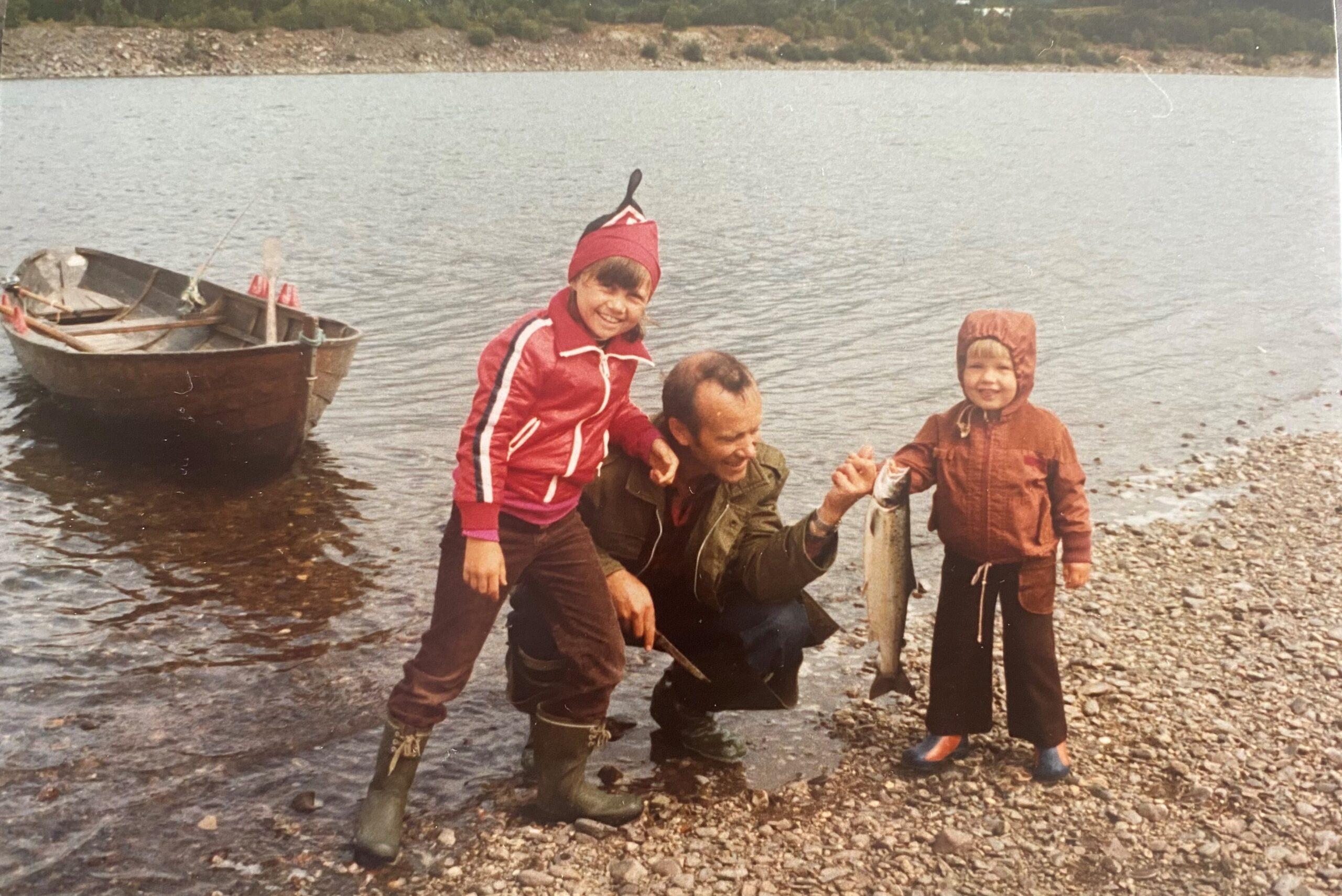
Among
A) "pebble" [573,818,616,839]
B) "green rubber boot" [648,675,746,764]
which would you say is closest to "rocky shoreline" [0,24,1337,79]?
"green rubber boot" [648,675,746,764]

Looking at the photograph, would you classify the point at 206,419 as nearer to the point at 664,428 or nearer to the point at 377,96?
the point at 377,96

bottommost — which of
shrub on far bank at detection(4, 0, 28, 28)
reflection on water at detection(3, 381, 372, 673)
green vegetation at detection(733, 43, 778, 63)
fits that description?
reflection on water at detection(3, 381, 372, 673)

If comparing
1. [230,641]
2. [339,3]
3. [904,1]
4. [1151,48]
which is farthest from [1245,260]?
[230,641]

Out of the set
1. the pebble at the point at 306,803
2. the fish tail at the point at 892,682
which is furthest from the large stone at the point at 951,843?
the pebble at the point at 306,803

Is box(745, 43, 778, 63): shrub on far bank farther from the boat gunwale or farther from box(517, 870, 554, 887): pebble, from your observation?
box(517, 870, 554, 887): pebble

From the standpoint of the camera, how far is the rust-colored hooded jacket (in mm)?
4012

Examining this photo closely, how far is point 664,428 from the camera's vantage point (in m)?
4.37

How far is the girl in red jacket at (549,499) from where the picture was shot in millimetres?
3641

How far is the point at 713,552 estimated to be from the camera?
14.5 ft

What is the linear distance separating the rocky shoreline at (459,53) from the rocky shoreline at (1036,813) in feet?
9.72

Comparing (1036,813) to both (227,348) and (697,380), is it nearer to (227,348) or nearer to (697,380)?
(697,380)

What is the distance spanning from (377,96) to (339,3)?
3.52 m

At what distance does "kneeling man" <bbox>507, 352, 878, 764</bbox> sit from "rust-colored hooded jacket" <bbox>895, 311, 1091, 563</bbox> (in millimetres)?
310

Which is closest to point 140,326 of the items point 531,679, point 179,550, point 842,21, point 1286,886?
point 179,550
